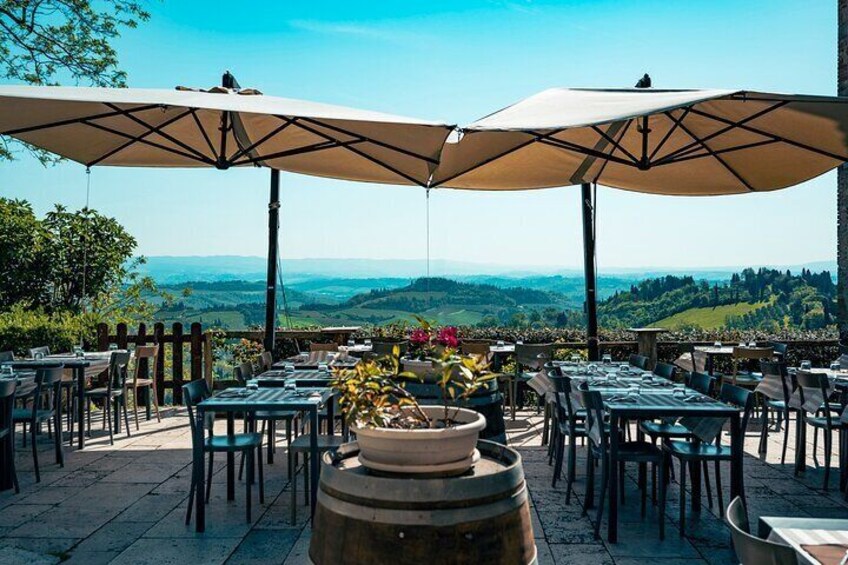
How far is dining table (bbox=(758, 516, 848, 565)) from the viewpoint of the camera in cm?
207

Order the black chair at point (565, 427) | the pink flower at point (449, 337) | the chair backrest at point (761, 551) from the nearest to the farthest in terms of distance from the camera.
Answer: the chair backrest at point (761, 551) → the pink flower at point (449, 337) → the black chair at point (565, 427)

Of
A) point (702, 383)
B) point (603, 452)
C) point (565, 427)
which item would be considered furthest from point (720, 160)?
point (603, 452)

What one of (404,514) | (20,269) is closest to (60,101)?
(404,514)

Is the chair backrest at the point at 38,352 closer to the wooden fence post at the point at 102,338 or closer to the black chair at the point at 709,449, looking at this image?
the wooden fence post at the point at 102,338

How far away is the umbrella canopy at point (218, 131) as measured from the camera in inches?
211

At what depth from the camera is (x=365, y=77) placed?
13.6 meters

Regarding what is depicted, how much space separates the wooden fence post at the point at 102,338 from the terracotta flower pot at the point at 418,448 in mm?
8204

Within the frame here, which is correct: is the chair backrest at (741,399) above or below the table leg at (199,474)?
above

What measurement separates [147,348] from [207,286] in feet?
26.0

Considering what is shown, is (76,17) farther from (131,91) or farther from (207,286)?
(131,91)

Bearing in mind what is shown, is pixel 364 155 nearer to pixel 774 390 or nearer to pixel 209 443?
pixel 209 443

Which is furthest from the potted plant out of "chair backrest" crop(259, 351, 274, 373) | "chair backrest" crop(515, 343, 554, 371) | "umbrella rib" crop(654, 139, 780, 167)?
"chair backrest" crop(515, 343, 554, 371)

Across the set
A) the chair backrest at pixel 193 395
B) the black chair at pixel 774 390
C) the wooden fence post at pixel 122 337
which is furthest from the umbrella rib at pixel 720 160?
the wooden fence post at pixel 122 337

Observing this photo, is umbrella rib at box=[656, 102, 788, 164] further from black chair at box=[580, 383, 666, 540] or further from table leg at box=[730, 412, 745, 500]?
black chair at box=[580, 383, 666, 540]
